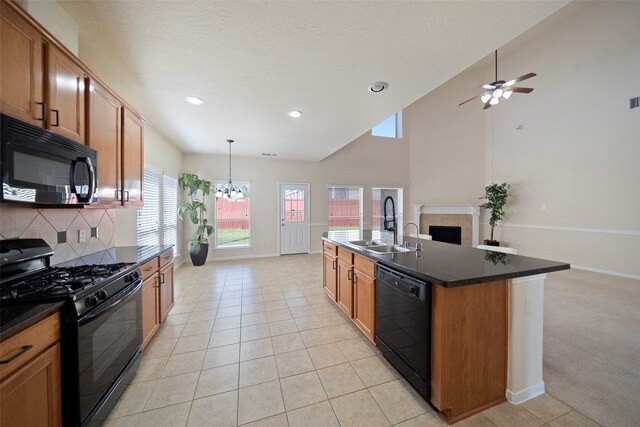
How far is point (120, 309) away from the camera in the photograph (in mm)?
1601

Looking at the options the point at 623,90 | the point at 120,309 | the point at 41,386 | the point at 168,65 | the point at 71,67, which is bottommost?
the point at 41,386

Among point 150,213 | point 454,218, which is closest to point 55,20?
point 150,213

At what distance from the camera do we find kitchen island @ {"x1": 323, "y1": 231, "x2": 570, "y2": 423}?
1427mm

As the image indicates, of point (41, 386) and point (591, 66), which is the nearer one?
point (41, 386)

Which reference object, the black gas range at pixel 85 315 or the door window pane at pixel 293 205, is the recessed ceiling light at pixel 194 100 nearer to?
the black gas range at pixel 85 315

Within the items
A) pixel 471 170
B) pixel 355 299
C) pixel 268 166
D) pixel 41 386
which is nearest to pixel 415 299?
pixel 355 299

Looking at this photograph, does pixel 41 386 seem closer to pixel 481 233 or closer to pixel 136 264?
pixel 136 264

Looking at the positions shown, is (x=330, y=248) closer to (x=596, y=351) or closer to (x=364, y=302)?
(x=364, y=302)

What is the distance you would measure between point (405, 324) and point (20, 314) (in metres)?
2.08

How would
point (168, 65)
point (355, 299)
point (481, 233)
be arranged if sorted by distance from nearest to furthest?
point (168, 65) → point (355, 299) → point (481, 233)

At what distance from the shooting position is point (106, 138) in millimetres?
1973

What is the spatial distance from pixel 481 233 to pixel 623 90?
3.95 meters

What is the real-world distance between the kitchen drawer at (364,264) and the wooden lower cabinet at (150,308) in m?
2.01

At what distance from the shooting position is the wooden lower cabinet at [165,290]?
2.48m
